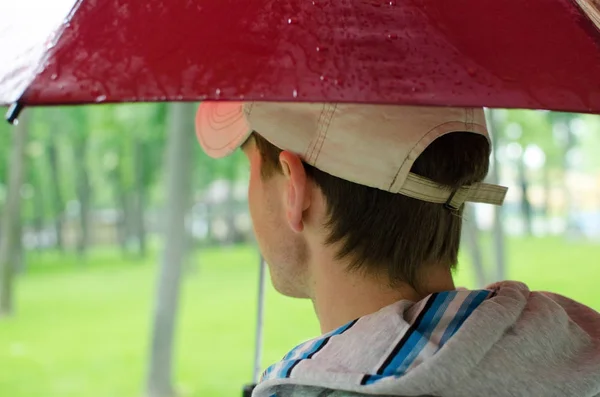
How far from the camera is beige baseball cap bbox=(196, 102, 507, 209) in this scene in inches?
38.1

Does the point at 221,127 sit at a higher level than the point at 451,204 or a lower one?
higher

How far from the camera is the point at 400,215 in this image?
1043 mm

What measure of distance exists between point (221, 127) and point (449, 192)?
373 mm

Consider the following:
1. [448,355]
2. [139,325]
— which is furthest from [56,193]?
[448,355]

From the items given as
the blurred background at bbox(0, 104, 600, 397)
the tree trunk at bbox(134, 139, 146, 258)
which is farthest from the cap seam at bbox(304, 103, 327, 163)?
the tree trunk at bbox(134, 139, 146, 258)

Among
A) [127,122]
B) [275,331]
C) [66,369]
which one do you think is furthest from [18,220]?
[275,331]

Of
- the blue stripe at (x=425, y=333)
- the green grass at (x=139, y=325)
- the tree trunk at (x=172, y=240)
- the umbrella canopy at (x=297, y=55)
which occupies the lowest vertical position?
the green grass at (x=139, y=325)

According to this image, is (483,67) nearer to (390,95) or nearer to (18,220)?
(390,95)

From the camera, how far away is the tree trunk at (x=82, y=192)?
17.2 meters

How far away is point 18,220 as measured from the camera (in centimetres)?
1002

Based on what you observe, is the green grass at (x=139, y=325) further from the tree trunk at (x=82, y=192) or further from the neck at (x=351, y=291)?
the neck at (x=351, y=291)

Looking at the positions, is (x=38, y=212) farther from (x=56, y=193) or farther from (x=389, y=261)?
(x=389, y=261)

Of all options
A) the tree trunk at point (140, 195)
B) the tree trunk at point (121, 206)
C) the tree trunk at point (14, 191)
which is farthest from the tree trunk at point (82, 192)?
the tree trunk at point (14, 191)

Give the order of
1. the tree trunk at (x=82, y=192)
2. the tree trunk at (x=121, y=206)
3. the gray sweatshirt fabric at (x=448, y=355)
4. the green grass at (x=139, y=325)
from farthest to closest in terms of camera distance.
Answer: the tree trunk at (x=121, y=206), the tree trunk at (x=82, y=192), the green grass at (x=139, y=325), the gray sweatshirt fabric at (x=448, y=355)
